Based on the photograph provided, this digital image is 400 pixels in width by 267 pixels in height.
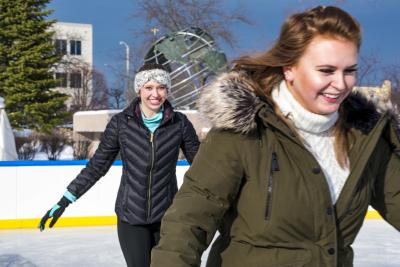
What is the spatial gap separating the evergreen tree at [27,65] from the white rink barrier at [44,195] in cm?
1570

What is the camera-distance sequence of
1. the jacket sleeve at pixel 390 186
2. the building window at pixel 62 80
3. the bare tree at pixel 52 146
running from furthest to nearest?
1. the building window at pixel 62 80
2. the bare tree at pixel 52 146
3. the jacket sleeve at pixel 390 186

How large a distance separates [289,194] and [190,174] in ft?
0.71

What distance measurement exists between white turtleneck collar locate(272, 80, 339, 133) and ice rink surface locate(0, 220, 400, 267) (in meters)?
3.75

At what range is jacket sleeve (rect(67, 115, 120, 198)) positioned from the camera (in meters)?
2.84

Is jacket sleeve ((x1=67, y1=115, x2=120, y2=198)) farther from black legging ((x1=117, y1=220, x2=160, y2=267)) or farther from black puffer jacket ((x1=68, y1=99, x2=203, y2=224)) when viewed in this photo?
black legging ((x1=117, y1=220, x2=160, y2=267))

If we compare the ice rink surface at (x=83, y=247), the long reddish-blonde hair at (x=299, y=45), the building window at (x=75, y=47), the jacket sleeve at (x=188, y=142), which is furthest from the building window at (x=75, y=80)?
the long reddish-blonde hair at (x=299, y=45)

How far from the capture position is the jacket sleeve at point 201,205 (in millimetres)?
1141

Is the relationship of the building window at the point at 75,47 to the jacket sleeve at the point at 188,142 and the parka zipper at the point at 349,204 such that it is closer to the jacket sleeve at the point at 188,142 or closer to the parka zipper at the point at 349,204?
the jacket sleeve at the point at 188,142

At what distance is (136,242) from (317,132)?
1.58m

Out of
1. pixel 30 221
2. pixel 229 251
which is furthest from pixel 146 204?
pixel 30 221

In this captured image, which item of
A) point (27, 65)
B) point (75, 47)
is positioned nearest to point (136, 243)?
point (27, 65)

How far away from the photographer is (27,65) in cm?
2277

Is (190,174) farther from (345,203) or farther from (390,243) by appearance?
(390,243)

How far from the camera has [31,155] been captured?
12.0 m
